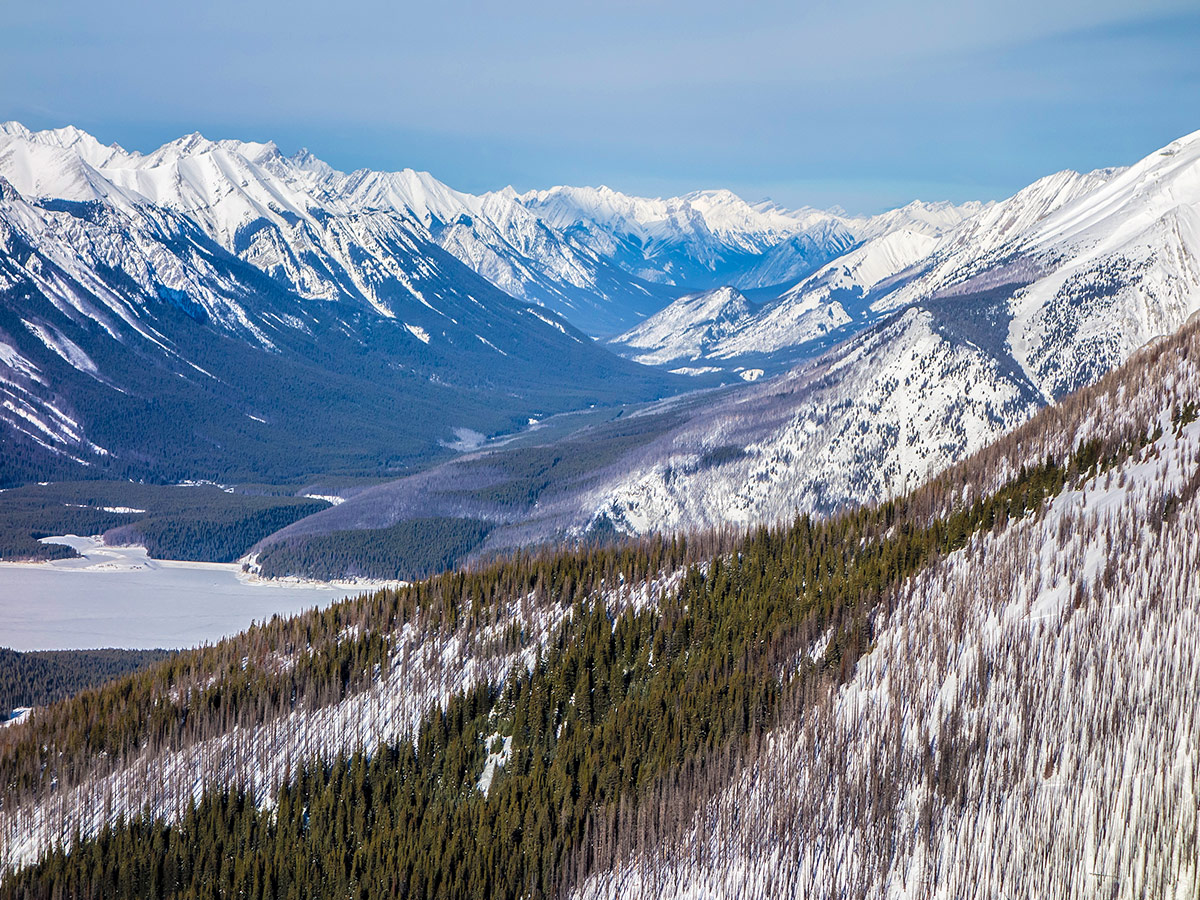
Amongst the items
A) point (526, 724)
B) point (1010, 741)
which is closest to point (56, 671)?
point (526, 724)

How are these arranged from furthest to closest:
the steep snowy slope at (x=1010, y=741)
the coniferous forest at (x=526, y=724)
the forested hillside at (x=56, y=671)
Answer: the forested hillside at (x=56, y=671), the coniferous forest at (x=526, y=724), the steep snowy slope at (x=1010, y=741)

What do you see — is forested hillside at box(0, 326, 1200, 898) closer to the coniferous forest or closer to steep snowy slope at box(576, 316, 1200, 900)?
steep snowy slope at box(576, 316, 1200, 900)

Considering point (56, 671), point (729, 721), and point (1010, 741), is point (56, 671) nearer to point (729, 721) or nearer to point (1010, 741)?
point (729, 721)

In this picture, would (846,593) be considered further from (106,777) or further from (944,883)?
(106,777)

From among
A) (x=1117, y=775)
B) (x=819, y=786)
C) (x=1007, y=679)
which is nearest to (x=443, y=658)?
(x=819, y=786)

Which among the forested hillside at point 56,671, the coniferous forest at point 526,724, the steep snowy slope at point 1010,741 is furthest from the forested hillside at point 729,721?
the forested hillside at point 56,671

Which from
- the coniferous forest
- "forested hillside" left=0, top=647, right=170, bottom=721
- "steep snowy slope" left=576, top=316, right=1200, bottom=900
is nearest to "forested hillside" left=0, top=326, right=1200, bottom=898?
"steep snowy slope" left=576, top=316, right=1200, bottom=900

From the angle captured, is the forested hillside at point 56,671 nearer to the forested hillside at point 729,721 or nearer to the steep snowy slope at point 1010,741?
the forested hillside at point 729,721

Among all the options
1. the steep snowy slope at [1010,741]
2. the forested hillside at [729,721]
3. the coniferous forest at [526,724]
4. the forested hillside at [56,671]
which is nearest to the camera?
the steep snowy slope at [1010,741]
